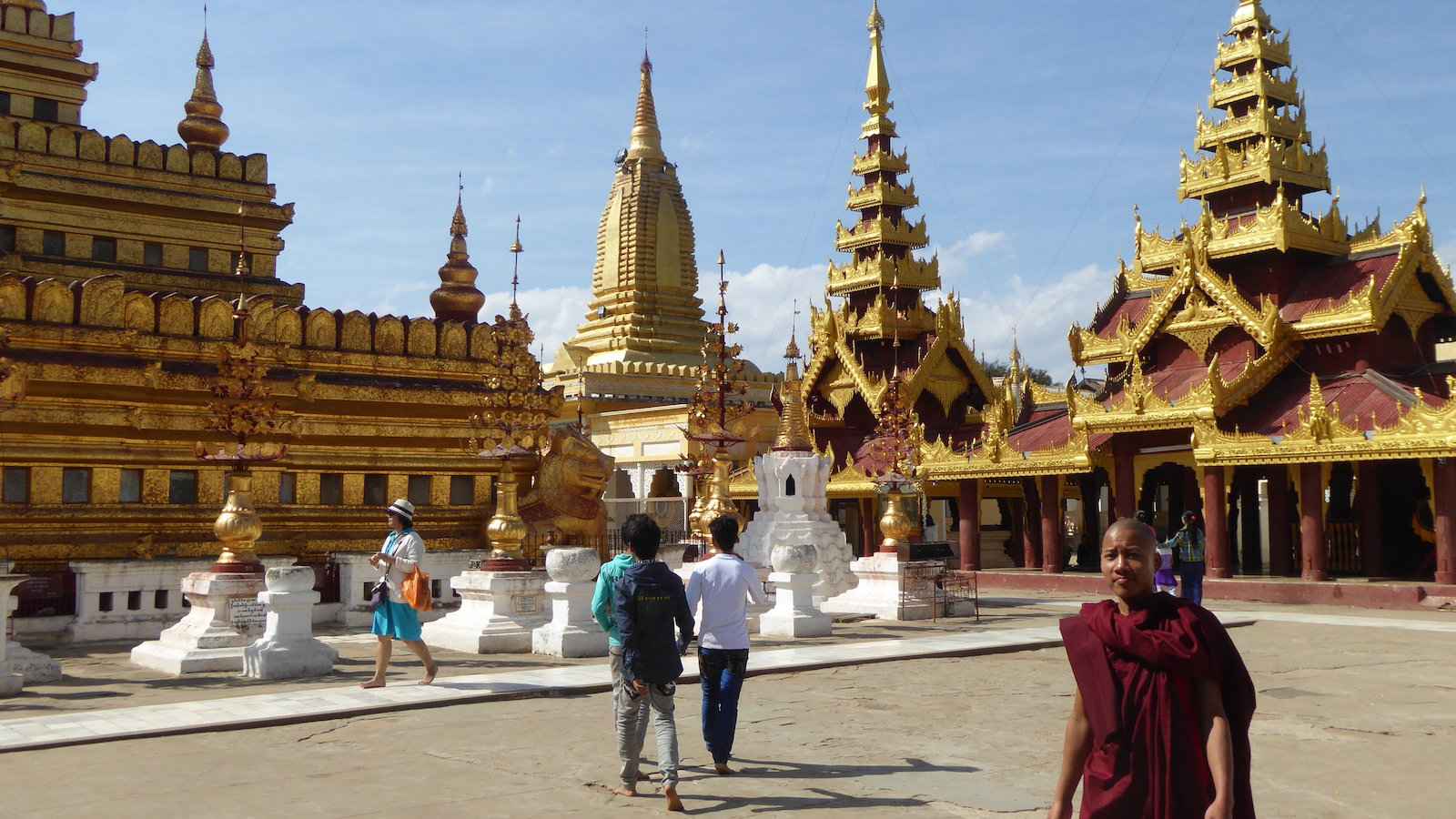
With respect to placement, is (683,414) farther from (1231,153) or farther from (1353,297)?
(1353,297)

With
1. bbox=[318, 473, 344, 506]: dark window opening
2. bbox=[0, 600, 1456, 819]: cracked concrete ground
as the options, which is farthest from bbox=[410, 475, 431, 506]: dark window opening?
bbox=[0, 600, 1456, 819]: cracked concrete ground

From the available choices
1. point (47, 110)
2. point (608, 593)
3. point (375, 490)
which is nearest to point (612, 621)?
point (608, 593)

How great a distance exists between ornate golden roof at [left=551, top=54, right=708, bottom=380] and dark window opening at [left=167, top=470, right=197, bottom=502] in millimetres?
28300

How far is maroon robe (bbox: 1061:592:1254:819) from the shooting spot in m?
4.00

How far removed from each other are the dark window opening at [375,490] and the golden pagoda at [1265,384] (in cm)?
1344

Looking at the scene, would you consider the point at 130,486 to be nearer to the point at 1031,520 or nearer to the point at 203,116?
the point at 203,116

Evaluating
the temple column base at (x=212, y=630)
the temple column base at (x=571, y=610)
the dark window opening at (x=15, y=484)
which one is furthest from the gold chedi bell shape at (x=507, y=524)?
the dark window opening at (x=15, y=484)

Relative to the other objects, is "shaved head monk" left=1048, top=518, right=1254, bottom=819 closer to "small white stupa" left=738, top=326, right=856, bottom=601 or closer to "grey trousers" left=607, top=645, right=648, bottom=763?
"grey trousers" left=607, top=645, right=648, bottom=763

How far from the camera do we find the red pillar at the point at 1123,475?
26.5 m

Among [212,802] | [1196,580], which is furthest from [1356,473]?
[212,802]

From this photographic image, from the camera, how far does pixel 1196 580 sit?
17234 mm

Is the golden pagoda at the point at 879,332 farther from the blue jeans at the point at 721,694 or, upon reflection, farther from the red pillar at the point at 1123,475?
the blue jeans at the point at 721,694

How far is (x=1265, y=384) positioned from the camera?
2611 centimetres

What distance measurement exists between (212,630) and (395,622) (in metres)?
3.06
